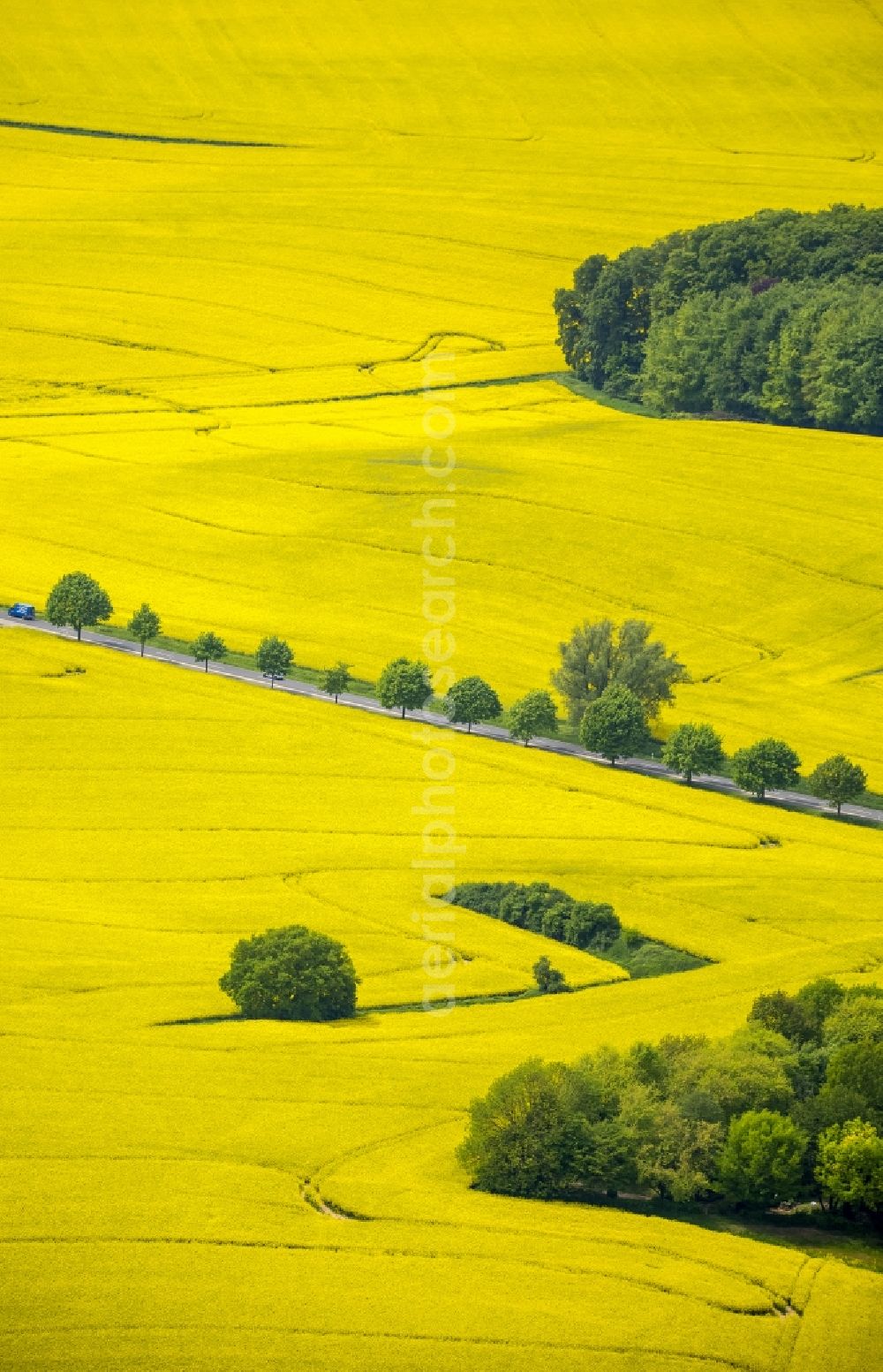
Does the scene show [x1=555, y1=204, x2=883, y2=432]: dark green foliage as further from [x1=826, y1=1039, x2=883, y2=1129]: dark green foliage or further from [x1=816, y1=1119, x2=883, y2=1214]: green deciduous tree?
[x1=816, y1=1119, x2=883, y2=1214]: green deciduous tree

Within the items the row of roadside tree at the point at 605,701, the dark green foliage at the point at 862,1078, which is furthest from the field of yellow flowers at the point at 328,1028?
the dark green foliage at the point at 862,1078

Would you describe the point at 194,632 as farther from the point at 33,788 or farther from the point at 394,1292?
the point at 394,1292

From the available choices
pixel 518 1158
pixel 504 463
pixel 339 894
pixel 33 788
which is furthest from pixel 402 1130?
pixel 504 463

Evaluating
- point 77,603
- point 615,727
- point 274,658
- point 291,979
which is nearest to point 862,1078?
point 291,979

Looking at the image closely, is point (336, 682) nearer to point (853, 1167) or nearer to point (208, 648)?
point (208, 648)

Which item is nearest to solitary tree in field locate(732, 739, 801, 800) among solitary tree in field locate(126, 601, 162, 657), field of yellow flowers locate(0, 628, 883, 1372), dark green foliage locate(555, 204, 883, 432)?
field of yellow flowers locate(0, 628, 883, 1372)

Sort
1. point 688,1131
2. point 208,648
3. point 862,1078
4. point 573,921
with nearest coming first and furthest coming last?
point 688,1131, point 862,1078, point 573,921, point 208,648

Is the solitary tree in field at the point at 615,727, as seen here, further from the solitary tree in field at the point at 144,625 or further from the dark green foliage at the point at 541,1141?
the dark green foliage at the point at 541,1141
